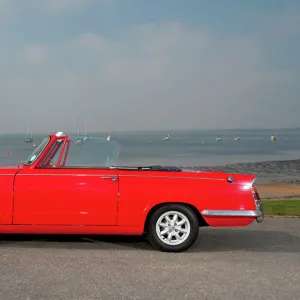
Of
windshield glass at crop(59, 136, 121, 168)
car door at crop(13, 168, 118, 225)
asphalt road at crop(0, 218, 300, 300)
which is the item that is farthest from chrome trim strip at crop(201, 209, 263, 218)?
windshield glass at crop(59, 136, 121, 168)

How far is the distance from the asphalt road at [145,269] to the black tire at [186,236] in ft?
0.37

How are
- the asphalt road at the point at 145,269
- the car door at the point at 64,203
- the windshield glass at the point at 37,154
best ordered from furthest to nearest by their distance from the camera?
1. the windshield glass at the point at 37,154
2. the car door at the point at 64,203
3. the asphalt road at the point at 145,269

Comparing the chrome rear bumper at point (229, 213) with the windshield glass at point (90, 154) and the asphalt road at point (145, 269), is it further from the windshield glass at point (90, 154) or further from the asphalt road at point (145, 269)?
the windshield glass at point (90, 154)

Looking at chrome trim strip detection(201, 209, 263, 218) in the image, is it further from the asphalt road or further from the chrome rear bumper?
the asphalt road

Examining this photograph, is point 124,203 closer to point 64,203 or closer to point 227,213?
point 64,203

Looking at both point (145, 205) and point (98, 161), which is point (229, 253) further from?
point (98, 161)

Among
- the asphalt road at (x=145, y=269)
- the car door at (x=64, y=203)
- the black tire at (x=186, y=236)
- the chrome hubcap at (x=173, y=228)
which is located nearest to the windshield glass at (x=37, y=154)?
the car door at (x=64, y=203)

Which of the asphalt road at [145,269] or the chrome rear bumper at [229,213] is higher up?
the chrome rear bumper at [229,213]

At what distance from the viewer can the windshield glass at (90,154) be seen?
23.1ft

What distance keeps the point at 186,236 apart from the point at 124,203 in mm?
977

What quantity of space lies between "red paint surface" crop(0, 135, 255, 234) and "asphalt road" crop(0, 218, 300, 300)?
0.38 meters

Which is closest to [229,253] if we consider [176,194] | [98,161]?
[176,194]

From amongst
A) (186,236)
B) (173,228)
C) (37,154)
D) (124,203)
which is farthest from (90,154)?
(186,236)

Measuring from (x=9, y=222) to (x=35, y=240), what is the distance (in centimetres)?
83
